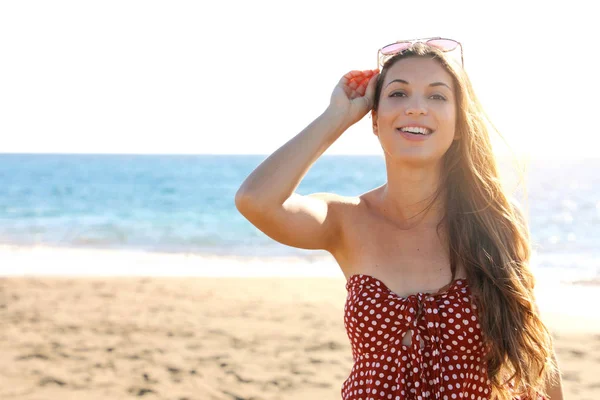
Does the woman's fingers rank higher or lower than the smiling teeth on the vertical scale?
higher

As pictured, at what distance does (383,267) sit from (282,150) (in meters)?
0.61

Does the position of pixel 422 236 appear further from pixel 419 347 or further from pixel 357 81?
pixel 357 81

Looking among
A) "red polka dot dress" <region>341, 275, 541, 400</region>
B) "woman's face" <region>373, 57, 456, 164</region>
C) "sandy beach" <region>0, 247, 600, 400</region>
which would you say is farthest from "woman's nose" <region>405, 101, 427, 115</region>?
"sandy beach" <region>0, 247, 600, 400</region>

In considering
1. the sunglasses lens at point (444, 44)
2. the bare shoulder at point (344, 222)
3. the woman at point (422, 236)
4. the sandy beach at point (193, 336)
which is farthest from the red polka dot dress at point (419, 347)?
the sandy beach at point (193, 336)

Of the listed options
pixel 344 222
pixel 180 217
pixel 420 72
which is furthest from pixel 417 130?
pixel 180 217

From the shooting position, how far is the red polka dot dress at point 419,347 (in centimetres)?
242

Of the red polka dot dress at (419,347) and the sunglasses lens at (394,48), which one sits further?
the sunglasses lens at (394,48)

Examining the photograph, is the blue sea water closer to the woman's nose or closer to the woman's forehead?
the woman's forehead

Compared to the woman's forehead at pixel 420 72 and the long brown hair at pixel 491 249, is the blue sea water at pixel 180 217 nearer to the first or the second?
the long brown hair at pixel 491 249

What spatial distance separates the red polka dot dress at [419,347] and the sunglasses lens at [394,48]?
1.02 m

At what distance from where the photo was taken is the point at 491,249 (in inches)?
105

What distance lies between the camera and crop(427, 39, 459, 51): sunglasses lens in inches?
109

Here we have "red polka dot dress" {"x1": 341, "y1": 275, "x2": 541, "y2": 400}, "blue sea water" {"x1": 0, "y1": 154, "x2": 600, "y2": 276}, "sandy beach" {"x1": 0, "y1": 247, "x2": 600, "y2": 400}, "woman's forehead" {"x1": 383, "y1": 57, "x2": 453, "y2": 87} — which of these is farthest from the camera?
"blue sea water" {"x1": 0, "y1": 154, "x2": 600, "y2": 276}

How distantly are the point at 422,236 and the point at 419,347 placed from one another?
0.53 m
